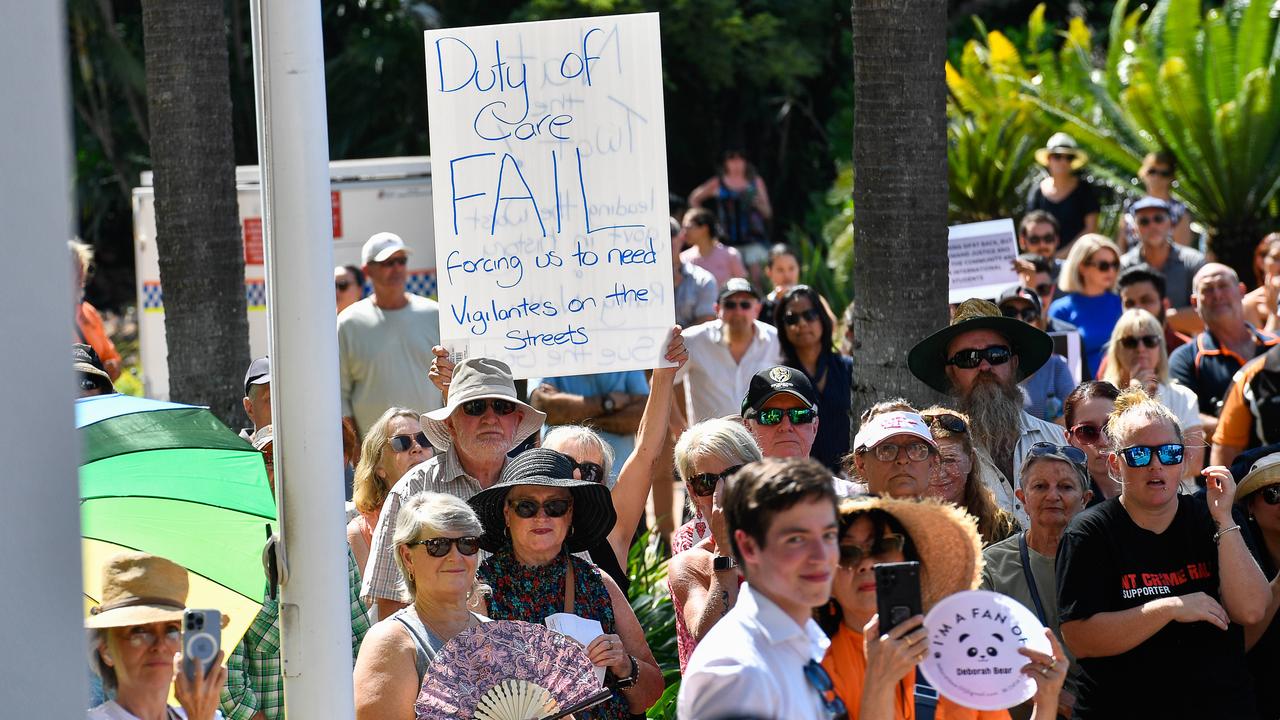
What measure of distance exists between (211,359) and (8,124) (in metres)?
5.30

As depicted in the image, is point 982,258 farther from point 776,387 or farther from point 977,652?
point 977,652

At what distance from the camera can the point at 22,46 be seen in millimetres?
2668

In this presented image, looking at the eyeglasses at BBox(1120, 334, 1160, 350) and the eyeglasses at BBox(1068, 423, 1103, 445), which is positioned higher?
the eyeglasses at BBox(1120, 334, 1160, 350)

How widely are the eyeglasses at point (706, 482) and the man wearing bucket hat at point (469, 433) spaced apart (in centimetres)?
77

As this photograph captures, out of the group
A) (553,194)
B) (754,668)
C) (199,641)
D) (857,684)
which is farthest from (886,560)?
(553,194)

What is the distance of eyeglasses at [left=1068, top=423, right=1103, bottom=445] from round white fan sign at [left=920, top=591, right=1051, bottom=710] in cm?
266

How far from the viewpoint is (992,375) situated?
6.36 meters

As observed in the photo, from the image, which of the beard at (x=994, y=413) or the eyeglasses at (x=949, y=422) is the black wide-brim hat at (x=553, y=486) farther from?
the beard at (x=994, y=413)

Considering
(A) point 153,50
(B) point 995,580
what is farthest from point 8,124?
(A) point 153,50

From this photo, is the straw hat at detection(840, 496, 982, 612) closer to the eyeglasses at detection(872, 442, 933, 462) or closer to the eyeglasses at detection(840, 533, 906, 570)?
the eyeglasses at detection(840, 533, 906, 570)

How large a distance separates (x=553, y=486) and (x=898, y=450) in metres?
1.20

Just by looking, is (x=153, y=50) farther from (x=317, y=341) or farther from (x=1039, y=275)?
(x=1039, y=275)

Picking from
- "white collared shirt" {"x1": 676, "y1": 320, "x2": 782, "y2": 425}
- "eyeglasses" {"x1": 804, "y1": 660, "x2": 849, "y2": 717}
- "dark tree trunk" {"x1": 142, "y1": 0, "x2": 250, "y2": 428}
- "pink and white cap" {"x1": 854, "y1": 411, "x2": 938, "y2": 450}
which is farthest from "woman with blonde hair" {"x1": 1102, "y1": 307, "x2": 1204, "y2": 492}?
"eyeglasses" {"x1": 804, "y1": 660, "x2": 849, "y2": 717}

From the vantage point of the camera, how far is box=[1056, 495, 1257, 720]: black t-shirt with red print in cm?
475
